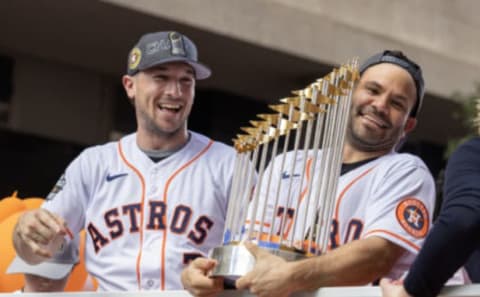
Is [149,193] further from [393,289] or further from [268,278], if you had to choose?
[393,289]

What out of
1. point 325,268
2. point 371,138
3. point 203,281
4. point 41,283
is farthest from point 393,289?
point 41,283

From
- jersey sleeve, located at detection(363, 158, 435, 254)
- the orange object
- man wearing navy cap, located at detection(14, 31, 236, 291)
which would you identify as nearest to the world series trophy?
jersey sleeve, located at detection(363, 158, 435, 254)

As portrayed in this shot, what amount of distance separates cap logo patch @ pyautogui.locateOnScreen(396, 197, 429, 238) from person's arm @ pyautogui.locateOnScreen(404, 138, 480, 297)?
776 millimetres

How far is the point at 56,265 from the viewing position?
18.7 ft

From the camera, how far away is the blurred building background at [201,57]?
44.2 feet

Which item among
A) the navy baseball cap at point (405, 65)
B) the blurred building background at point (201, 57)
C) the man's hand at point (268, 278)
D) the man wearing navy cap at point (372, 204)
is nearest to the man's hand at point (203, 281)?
the man wearing navy cap at point (372, 204)

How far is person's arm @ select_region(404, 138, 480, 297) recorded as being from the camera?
12.0 ft

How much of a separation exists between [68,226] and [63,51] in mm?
8950

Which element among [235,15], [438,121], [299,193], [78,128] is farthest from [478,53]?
[299,193]

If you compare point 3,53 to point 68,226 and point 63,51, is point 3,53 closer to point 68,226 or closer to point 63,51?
point 63,51

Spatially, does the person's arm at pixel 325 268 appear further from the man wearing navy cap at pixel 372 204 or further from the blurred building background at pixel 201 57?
the blurred building background at pixel 201 57

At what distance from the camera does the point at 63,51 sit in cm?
1438

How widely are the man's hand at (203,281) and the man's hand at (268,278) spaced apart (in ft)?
0.40

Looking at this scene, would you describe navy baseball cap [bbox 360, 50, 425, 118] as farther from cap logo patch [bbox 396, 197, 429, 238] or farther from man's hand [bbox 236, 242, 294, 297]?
man's hand [bbox 236, 242, 294, 297]
